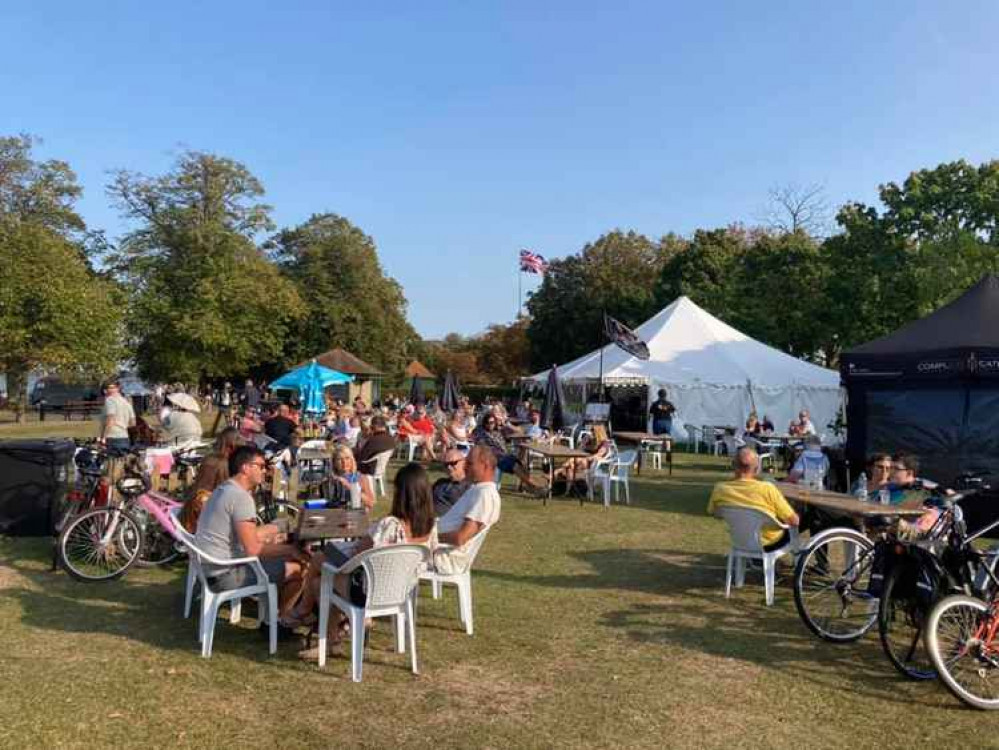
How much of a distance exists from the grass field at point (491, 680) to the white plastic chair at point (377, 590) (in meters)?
0.20

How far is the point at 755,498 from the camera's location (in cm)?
571

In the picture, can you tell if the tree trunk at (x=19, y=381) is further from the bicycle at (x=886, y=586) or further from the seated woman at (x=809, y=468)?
the bicycle at (x=886, y=586)

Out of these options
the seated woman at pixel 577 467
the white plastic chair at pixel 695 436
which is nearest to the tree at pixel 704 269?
the white plastic chair at pixel 695 436

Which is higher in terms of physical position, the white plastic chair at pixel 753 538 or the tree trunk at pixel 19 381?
the tree trunk at pixel 19 381

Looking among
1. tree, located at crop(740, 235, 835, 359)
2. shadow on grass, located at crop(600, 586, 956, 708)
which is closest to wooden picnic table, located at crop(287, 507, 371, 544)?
shadow on grass, located at crop(600, 586, 956, 708)

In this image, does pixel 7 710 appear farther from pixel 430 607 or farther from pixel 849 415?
pixel 849 415

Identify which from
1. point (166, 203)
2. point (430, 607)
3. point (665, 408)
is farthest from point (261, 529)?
point (166, 203)

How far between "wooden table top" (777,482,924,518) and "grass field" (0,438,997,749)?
80 cm

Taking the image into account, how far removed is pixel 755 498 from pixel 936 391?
18.5 feet

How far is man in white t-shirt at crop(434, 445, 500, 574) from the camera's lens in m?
4.84

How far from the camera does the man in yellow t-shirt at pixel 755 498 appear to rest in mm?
5672

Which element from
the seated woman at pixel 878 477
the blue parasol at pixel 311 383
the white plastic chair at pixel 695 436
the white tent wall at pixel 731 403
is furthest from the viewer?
the blue parasol at pixel 311 383

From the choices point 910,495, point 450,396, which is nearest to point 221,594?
point 910,495

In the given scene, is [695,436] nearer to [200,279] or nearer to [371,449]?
[371,449]
